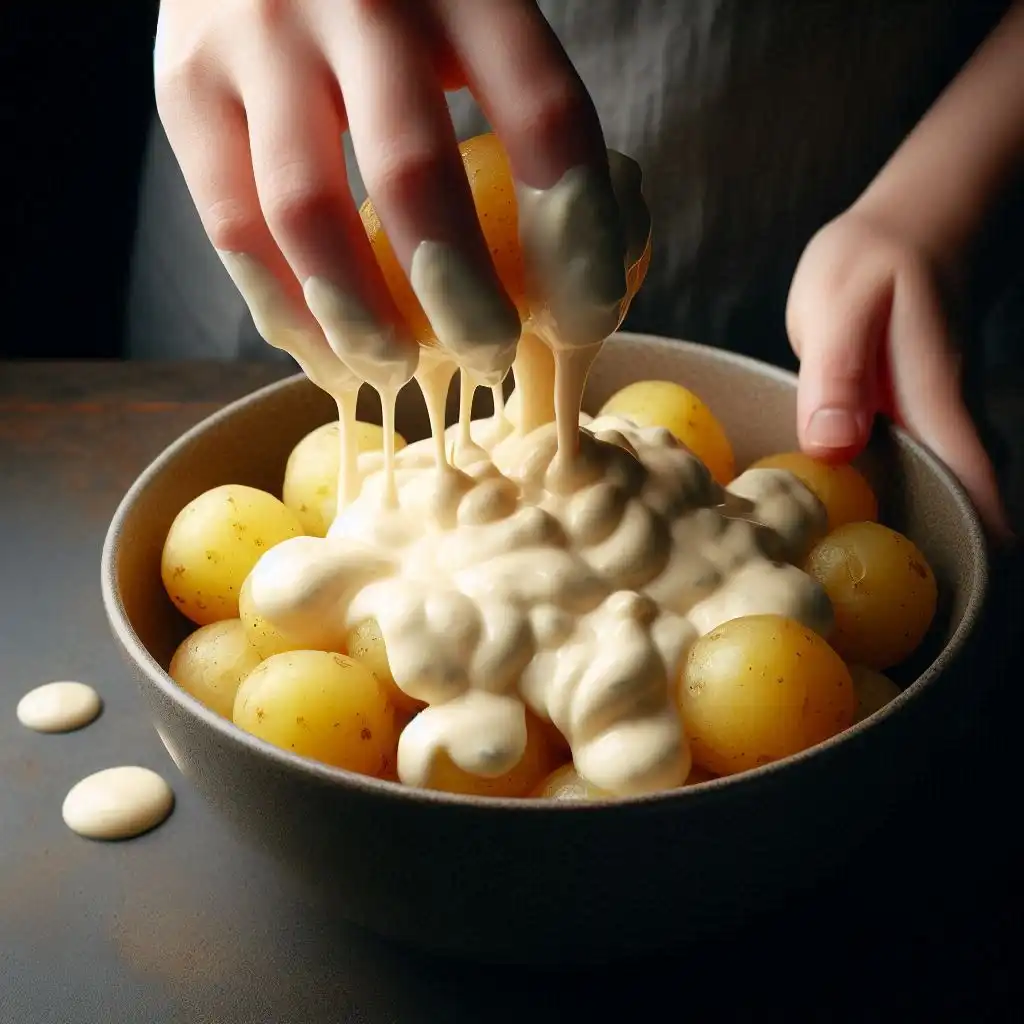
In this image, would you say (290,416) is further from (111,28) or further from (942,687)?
(111,28)

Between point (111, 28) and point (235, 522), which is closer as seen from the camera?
point (235, 522)

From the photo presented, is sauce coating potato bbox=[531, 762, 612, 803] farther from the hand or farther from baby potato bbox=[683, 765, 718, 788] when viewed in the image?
the hand

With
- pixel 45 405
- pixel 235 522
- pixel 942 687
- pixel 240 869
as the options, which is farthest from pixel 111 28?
pixel 942 687

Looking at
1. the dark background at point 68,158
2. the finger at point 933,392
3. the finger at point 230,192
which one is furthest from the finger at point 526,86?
the dark background at point 68,158

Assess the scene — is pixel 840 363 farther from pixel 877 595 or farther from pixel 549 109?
pixel 549 109

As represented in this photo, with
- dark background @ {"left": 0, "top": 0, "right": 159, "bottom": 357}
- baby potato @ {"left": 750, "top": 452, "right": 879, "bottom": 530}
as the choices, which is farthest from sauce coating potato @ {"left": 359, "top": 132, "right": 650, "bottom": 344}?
dark background @ {"left": 0, "top": 0, "right": 159, "bottom": 357}

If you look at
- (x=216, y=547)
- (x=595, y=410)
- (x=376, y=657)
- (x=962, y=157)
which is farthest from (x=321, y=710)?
(x=962, y=157)

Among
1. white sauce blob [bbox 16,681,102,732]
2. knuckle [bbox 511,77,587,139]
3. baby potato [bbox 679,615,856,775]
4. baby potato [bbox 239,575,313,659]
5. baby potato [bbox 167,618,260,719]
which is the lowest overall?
white sauce blob [bbox 16,681,102,732]
